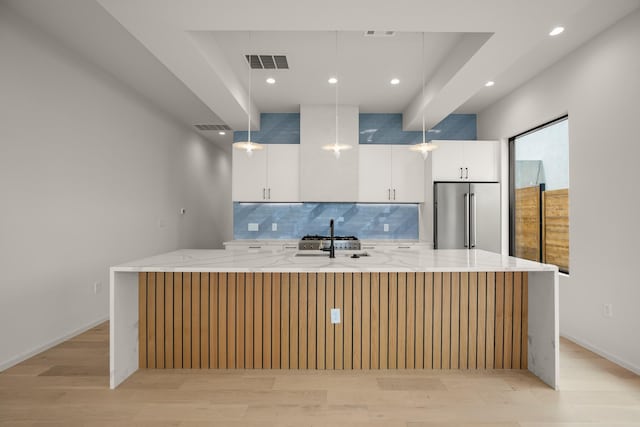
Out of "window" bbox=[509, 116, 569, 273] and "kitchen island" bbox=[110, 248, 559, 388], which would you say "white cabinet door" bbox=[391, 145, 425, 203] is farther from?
"kitchen island" bbox=[110, 248, 559, 388]

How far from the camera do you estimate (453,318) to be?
2.81m

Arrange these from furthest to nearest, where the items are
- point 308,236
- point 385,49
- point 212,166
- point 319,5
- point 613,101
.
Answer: point 212,166, point 308,236, point 385,49, point 613,101, point 319,5

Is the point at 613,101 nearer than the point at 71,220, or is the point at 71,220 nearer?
the point at 613,101

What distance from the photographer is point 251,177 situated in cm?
530

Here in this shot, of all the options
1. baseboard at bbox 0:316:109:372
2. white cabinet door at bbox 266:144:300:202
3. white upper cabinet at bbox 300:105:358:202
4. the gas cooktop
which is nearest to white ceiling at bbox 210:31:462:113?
white upper cabinet at bbox 300:105:358:202

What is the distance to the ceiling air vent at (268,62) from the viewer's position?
362cm

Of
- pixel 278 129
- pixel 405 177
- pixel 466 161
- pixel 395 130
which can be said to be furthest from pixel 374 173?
pixel 278 129

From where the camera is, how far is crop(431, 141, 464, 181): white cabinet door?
4953mm

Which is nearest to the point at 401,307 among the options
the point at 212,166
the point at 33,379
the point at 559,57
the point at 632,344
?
the point at 632,344

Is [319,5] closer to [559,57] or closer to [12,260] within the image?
[559,57]

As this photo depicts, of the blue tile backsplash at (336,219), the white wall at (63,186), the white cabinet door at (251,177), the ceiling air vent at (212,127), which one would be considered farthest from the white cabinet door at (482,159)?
the white wall at (63,186)

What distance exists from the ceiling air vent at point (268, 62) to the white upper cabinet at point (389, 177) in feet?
6.21

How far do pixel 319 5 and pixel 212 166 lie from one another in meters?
6.16

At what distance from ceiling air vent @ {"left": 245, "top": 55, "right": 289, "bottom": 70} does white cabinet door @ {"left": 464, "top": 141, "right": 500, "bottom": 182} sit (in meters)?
2.85
